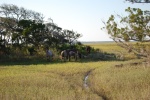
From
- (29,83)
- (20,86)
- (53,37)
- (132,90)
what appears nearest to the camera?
(132,90)

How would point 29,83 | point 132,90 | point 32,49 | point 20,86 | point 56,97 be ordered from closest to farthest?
point 56,97 < point 132,90 < point 20,86 < point 29,83 < point 32,49

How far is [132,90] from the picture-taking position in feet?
41.2

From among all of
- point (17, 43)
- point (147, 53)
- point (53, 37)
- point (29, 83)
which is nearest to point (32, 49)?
point (17, 43)

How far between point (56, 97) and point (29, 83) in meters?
3.63

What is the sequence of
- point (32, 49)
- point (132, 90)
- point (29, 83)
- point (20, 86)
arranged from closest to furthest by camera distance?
point (132, 90) → point (20, 86) → point (29, 83) → point (32, 49)

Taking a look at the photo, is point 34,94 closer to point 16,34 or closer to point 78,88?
point 78,88

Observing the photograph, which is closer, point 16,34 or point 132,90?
point 132,90

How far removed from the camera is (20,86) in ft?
44.5

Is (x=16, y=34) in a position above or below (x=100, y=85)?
above

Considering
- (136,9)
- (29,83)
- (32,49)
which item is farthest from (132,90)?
(32,49)

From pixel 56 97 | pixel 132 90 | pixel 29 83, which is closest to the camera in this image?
pixel 56 97

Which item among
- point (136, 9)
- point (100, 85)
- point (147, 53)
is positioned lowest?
point (100, 85)

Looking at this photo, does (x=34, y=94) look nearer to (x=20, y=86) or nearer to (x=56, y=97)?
(x=56, y=97)

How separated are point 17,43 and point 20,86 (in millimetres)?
22471
